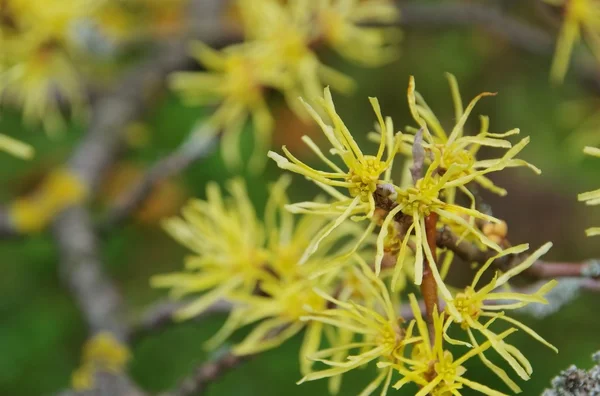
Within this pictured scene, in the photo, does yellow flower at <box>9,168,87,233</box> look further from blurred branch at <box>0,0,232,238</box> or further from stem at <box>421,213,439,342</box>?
stem at <box>421,213,439,342</box>

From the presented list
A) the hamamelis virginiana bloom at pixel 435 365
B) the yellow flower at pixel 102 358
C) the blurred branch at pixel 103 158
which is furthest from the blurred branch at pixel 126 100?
the hamamelis virginiana bloom at pixel 435 365

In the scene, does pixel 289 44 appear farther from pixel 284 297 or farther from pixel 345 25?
pixel 284 297

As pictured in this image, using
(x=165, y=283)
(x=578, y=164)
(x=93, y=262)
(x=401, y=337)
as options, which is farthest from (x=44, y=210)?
(x=578, y=164)

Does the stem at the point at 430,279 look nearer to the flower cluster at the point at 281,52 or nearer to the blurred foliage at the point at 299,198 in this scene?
the flower cluster at the point at 281,52

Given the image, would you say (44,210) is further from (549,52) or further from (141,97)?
(549,52)

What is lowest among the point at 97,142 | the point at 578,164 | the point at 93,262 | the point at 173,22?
the point at 578,164
